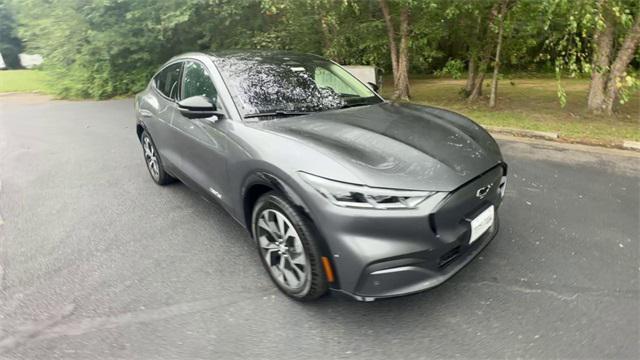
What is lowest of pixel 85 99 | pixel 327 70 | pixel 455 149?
pixel 85 99

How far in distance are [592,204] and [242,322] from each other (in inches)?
137

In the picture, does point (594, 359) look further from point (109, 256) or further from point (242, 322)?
point (109, 256)

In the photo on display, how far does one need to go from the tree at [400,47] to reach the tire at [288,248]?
24.7ft

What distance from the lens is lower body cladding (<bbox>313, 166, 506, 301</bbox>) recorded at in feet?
6.91

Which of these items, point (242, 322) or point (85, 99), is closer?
point (242, 322)

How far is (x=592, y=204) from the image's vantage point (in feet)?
12.7

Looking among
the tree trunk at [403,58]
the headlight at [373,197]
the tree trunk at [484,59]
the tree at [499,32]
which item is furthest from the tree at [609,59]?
the headlight at [373,197]

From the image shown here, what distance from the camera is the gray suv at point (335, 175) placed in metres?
2.14

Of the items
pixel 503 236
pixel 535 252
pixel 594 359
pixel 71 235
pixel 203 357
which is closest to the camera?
pixel 594 359

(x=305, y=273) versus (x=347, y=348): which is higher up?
(x=305, y=273)

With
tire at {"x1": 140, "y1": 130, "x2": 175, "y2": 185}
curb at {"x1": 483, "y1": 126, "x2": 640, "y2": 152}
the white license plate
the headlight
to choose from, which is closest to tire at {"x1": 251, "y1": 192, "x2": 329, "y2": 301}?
the headlight

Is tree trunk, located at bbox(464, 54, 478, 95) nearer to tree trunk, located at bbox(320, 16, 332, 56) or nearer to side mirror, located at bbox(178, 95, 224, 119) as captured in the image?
tree trunk, located at bbox(320, 16, 332, 56)

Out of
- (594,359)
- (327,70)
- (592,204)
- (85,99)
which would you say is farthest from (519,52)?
(85,99)

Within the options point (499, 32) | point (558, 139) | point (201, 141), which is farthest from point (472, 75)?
point (201, 141)
